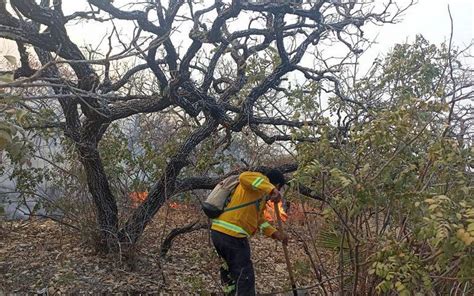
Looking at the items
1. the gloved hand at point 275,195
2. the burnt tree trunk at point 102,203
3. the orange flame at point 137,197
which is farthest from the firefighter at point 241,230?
the orange flame at point 137,197

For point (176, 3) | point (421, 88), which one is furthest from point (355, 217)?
point (176, 3)

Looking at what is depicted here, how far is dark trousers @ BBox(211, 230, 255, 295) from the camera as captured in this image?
190 inches

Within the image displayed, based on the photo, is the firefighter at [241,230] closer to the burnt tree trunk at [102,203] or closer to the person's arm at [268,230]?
the person's arm at [268,230]

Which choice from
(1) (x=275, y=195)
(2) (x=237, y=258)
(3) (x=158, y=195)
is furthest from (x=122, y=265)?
(1) (x=275, y=195)

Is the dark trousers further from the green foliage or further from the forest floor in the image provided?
the green foliage

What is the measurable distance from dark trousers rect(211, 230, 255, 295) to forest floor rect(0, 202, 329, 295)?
17.3 inches

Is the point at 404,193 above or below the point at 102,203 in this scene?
below

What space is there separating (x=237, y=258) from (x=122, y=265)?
7.27ft

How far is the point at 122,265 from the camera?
6.40 metres

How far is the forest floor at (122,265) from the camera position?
18.7 feet

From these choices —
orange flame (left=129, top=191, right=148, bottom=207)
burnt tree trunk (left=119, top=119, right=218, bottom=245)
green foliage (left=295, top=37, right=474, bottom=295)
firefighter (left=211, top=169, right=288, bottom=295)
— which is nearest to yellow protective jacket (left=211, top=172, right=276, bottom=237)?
firefighter (left=211, top=169, right=288, bottom=295)

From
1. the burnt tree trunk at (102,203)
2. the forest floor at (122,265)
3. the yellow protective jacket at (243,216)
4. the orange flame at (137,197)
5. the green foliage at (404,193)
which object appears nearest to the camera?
the green foliage at (404,193)

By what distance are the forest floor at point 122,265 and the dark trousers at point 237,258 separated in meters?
0.44

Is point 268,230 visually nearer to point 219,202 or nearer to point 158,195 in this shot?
point 219,202
